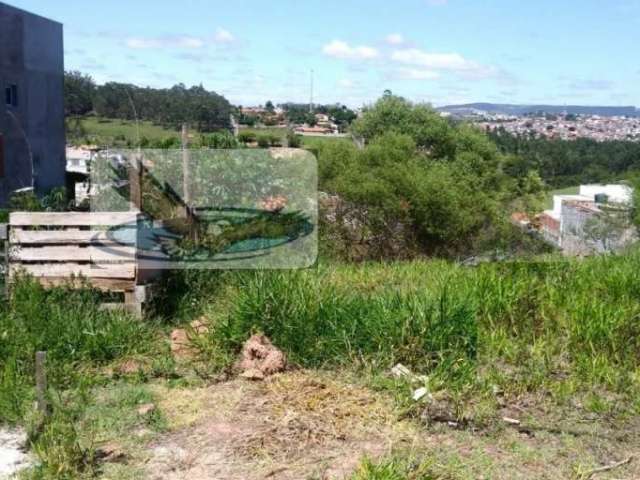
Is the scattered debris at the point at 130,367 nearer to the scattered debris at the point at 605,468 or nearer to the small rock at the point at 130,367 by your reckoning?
the small rock at the point at 130,367

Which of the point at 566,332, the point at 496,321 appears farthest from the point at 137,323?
the point at 566,332

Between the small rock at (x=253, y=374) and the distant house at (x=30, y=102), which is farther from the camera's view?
the distant house at (x=30, y=102)

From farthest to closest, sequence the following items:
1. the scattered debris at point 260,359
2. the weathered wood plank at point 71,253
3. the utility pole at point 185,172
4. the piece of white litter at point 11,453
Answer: the utility pole at point 185,172 → the weathered wood plank at point 71,253 → the scattered debris at point 260,359 → the piece of white litter at point 11,453

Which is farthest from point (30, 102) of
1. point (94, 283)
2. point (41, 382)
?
point (41, 382)

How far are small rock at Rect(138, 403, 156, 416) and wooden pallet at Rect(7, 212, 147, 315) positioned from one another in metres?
1.70

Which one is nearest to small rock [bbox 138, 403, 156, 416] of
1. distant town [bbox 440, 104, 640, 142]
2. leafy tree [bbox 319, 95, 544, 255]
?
leafy tree [bbox 319, 95, 544, 255]

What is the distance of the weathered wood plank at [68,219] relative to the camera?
552 cm

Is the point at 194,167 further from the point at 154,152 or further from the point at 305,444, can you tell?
the point at 305,444

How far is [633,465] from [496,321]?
181 cm

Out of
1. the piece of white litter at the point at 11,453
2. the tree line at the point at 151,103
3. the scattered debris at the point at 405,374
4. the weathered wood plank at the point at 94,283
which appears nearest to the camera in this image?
the piece of white litter at the point at 11,453

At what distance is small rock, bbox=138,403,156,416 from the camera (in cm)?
364

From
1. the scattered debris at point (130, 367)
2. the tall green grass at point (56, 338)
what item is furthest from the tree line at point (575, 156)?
the scattered debris at point (130, 367)

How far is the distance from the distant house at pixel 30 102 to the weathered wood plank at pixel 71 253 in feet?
40.7

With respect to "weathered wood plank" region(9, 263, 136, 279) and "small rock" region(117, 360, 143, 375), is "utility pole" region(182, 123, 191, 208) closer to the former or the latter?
"weathered wood plank" region(9, 263, 136, 279)
